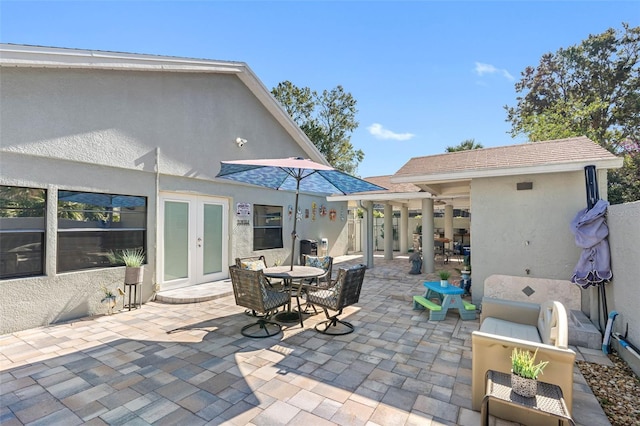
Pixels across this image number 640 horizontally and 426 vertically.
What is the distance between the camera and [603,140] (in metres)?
18.2

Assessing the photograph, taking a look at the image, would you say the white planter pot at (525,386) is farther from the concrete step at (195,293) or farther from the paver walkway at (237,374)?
the concrete step at (195,293)

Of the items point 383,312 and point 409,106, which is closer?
point 383,312

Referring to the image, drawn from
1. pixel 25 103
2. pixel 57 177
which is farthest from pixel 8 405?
pixel 25 103

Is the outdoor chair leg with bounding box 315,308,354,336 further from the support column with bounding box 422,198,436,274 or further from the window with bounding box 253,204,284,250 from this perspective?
the support column with bounding box 422,198,436,274

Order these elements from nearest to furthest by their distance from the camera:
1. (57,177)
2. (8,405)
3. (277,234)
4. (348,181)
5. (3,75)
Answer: (8,405) < (3,75) < (57,177) < (348,181) < (277,234)

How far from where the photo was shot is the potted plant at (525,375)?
258 centimetres

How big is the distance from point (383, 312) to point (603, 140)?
69.3ft

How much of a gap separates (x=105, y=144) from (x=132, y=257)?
257 centimetres

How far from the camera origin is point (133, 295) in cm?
691

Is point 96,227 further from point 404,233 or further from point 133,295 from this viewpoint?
point 404,233

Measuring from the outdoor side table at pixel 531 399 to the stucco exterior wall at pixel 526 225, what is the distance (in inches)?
166

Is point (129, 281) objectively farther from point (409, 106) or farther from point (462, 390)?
point (409, 106)

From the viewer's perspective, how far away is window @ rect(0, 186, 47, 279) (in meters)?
5.14

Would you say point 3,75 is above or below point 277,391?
above
